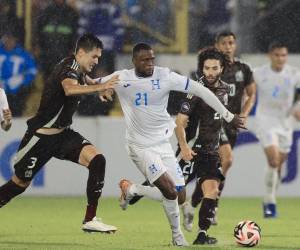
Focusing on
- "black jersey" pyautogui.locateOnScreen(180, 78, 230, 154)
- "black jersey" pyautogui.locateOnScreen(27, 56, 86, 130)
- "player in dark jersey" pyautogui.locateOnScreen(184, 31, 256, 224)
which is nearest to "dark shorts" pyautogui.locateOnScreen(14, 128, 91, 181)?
"black jersey" pyautogui.locateOnScreen(27, 56, 86, 130)

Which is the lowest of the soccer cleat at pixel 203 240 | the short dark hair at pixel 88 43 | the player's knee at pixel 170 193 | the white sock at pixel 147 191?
the soccer cleat at pixel 203 240

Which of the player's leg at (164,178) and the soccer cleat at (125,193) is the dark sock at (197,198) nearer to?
the soccer cleat at (125,193)

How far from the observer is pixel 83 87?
984 cm

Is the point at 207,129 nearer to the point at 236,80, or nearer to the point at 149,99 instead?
the point at 149,99

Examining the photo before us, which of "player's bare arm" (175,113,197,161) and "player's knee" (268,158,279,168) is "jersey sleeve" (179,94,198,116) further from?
"player's knee" (268,158,279,168)

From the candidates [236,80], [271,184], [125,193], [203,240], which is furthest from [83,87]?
[271,184]

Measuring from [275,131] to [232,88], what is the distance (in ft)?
5.22

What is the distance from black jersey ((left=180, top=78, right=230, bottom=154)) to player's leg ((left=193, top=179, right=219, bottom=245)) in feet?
1.13

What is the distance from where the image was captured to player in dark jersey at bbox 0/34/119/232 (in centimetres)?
1050

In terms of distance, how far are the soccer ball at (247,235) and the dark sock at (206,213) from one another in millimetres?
274

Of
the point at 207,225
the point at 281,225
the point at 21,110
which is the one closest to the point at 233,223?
the point at 281,225

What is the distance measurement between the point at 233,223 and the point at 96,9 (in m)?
4.69

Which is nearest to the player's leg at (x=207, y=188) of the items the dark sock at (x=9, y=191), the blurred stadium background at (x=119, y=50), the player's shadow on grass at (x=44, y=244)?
the player's shadow on grass at (x=44, y=244)

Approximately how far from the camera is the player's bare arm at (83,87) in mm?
9562
